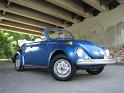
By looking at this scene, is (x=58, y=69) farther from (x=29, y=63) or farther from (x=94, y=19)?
(x=94, y=19)

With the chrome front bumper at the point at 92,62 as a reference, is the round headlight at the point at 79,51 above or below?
above

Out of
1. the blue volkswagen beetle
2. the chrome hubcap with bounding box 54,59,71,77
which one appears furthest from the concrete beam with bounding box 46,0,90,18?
the chrome hubcap with bounding box 54,59,71,77

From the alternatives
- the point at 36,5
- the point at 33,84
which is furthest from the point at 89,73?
the point at 36,5

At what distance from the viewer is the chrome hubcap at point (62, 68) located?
248 inches

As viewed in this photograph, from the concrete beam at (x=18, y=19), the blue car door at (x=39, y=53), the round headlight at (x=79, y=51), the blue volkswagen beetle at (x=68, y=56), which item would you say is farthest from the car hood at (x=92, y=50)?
the concrete beam at (x=18, y=19)

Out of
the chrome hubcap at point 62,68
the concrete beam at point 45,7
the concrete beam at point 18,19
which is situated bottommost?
the chrome hubcap at point 62,68

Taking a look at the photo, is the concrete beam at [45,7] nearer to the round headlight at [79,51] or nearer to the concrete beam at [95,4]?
the concrete beam at [95,4]

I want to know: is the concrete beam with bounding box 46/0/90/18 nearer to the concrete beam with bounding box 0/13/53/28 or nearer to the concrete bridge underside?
the concrete bridge underside

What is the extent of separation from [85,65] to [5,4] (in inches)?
430

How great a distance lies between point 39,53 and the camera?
7.45 metres

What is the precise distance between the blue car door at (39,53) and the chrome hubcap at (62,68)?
680 millimetres

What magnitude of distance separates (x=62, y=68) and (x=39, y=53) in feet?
4.24

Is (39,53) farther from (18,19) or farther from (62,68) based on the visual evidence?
(18,19)

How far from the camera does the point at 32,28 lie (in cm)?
2455
